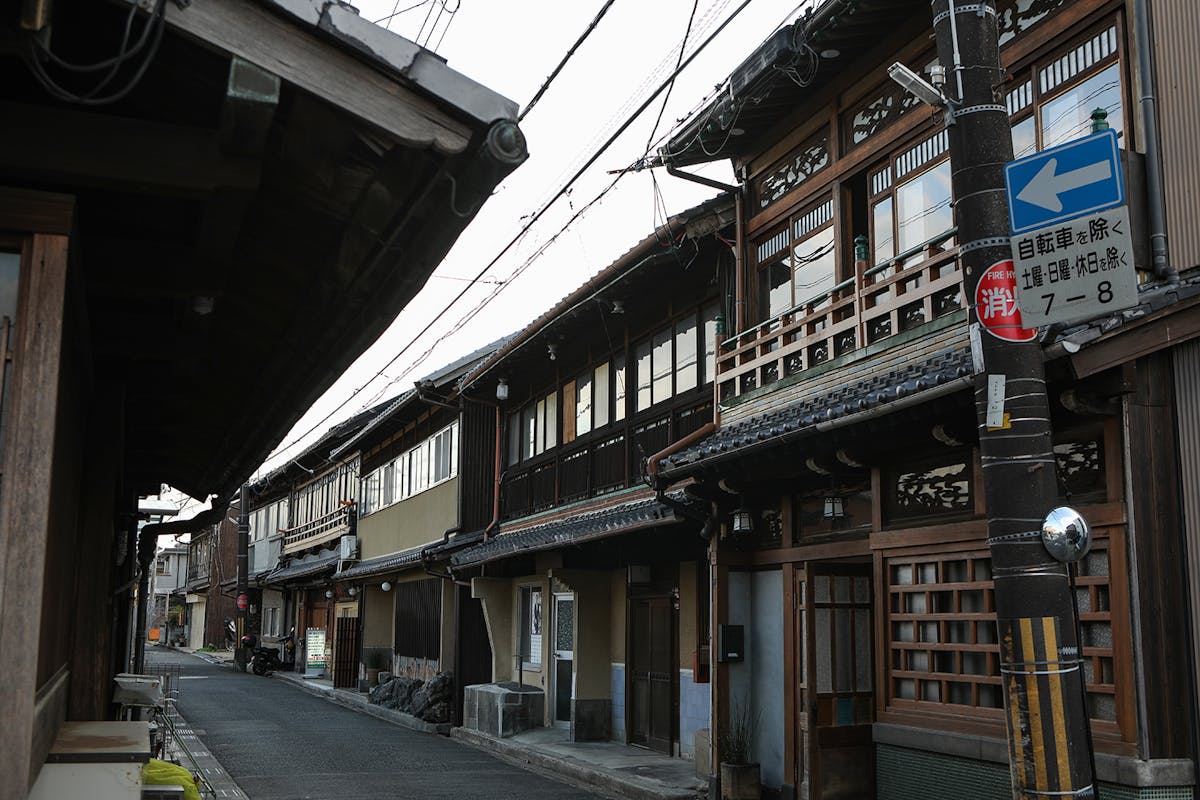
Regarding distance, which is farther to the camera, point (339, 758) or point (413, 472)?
point (413, 472)

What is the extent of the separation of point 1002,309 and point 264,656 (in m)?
43.4

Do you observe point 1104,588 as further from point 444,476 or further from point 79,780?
point 444,476

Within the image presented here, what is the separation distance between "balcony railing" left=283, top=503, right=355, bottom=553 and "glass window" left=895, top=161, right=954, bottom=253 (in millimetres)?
27816

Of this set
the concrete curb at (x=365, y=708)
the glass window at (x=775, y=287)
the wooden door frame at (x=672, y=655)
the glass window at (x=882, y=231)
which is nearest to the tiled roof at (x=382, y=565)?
the concrete curb at (x=365, y=708)

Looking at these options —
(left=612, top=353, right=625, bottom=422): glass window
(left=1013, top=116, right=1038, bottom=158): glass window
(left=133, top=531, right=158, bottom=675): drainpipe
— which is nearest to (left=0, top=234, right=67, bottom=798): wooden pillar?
(left=1013, top=116, right=1038, bottom=158): glass window

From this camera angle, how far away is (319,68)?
3.83m

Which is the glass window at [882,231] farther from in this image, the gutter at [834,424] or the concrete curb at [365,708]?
the concrete curb at [365,708]

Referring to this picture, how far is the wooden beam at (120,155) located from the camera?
13.5 feet

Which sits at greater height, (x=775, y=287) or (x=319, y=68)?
(x=775, y=287)

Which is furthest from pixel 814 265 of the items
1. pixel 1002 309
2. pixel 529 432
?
pixel 529 432

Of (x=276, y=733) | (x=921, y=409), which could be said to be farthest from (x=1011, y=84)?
(x=276, y=733)

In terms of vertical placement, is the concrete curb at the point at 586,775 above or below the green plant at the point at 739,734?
below

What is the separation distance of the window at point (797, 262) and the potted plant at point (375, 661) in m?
23.5

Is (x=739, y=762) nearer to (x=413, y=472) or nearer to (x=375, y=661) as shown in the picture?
(x=413, y=472)
